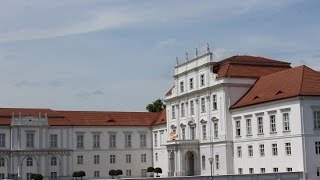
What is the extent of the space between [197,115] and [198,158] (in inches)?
185

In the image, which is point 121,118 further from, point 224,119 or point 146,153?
point 224,119

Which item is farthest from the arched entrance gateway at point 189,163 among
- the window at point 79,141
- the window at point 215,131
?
the window at point 79,141

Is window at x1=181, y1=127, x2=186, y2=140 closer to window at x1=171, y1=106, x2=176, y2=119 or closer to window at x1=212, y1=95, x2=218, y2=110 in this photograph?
window at x1=171, y1=106, x2=176, y2=119

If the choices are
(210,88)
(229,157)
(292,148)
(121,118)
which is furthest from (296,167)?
(121,118)

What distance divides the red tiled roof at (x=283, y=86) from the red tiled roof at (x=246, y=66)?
6.54 ft

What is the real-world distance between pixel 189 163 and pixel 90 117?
20.3 meters

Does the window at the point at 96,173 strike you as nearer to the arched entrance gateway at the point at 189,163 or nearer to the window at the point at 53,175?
the window at the point at 53,175

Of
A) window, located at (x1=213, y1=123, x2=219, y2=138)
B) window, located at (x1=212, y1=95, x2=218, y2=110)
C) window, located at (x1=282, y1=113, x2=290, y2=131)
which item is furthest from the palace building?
window, located at (x1=213, y1=123, x2=219, y2=138)

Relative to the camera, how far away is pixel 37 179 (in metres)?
68.2

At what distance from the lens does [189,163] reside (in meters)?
65.9

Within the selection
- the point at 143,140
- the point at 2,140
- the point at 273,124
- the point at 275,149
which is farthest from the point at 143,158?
the point at 273,124

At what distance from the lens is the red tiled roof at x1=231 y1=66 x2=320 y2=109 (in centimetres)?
4934

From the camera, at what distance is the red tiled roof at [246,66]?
60.2 meters

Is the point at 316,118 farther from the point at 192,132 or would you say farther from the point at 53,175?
the point at 53,175
